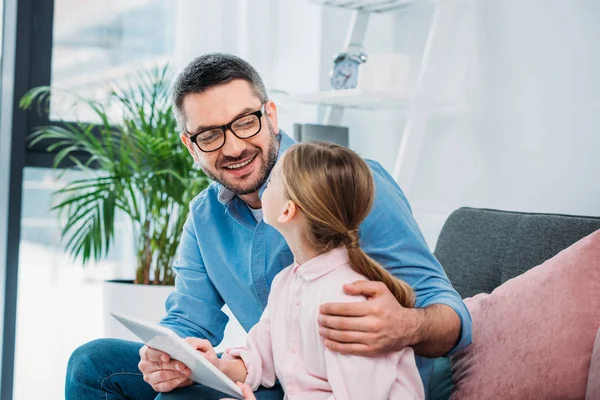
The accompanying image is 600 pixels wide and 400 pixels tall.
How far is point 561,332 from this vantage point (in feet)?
4.21

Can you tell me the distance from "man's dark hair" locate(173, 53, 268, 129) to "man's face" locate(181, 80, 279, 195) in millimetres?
13

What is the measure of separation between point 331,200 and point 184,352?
344 millimetres

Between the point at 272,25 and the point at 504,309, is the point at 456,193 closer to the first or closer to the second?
the point at 504,309

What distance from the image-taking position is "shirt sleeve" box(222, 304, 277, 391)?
1387mm

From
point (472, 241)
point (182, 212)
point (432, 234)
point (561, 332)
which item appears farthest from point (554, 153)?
point (182, 212)

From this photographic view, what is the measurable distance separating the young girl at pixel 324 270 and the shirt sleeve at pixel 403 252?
69 millimetres

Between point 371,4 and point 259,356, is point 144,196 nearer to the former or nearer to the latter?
point 371,4

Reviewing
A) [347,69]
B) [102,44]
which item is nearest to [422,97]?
[347,69]

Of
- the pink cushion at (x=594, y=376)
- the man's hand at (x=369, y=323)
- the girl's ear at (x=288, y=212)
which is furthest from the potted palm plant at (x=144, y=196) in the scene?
the pink cushion at (x=594, y=376)

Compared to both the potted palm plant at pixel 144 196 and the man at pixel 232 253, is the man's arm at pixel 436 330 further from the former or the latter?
the potted palm plant at pixel 144 196

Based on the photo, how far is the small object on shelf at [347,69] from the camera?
2.47 meters

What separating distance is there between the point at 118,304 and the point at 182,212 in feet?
1.31

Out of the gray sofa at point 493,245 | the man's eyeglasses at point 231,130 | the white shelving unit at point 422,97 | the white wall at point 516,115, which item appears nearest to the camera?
the gray sofa at point 493,245

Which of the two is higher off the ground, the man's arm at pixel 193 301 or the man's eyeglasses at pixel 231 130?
the man's eyeglasses at pixel 231 130
